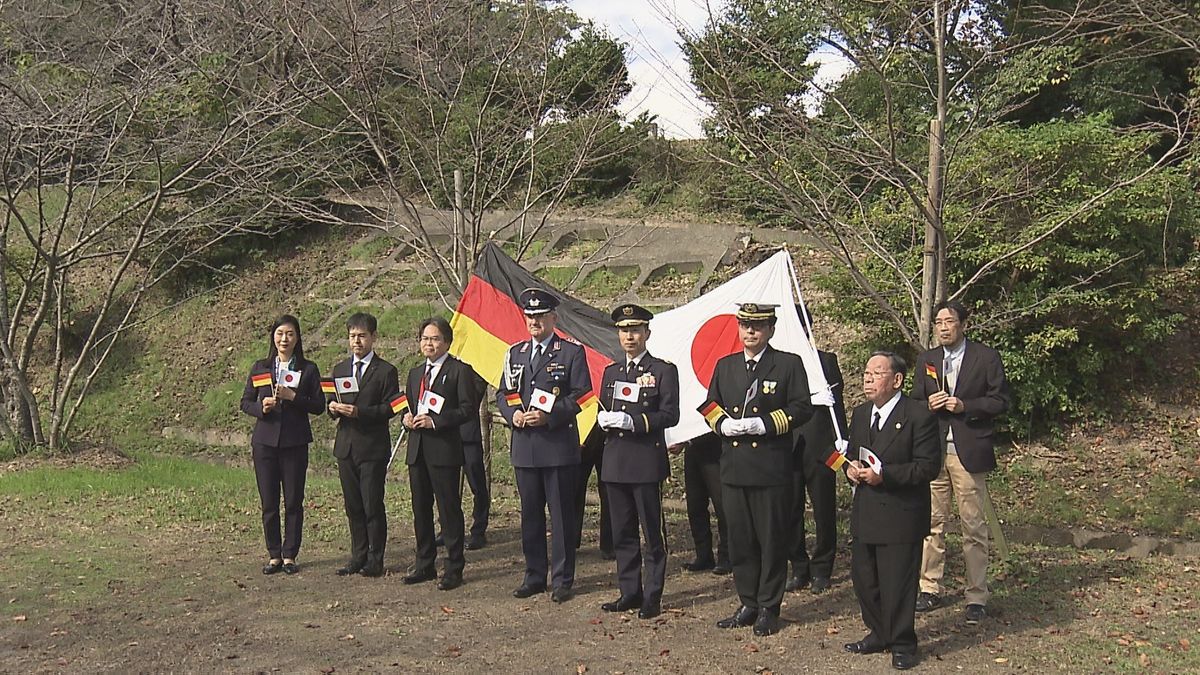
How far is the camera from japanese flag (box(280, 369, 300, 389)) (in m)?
7.75

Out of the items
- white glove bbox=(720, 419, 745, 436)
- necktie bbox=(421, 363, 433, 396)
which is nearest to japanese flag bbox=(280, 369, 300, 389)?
necktie bbox=(421, 363, 433, 396)

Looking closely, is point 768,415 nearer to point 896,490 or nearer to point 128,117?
point 896,490

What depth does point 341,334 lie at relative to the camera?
61.0 ft

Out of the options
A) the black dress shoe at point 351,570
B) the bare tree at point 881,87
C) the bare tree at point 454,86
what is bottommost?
the black dress shoe at point 351,570

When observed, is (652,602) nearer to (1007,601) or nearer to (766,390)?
(766,390)

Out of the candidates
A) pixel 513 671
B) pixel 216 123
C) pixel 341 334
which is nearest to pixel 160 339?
pixel 341 334

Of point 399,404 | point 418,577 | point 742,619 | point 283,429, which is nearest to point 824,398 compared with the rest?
point 742,619

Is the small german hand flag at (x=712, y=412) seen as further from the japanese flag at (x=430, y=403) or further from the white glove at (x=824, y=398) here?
the japanese flag at (x=430, y=403)

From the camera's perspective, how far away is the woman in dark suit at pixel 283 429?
25.6 ft

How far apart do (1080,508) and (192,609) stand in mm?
7654

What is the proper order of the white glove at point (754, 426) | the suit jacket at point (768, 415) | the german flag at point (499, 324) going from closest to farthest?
the white glove at point (754, 426)
the suit jacket at point (768, 415)
the german flag at point (499, 324)

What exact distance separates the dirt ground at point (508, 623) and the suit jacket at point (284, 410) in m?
0.98

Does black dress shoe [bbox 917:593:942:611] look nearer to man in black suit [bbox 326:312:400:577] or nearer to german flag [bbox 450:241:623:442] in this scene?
german flag [bbox 450:241:623:442]

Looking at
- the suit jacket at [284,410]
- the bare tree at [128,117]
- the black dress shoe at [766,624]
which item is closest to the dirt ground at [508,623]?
the black dress shoe at [766,624]
